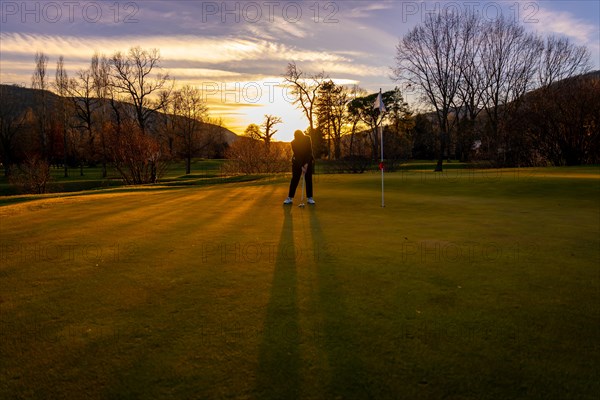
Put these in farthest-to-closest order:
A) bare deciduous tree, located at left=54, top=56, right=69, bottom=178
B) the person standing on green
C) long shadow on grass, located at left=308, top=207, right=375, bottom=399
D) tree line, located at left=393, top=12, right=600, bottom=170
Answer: bare deciduous tree, located at left=54, top=56, right=69, bottom=178 → tree line, located at left=393, top=12, right=600, bottom=170 → the person standing on green → long shadow on grass, located at left=308, top=207, right=375, bottom=399

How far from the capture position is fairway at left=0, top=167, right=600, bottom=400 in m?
2.71

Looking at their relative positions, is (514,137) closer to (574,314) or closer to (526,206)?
(526,206)

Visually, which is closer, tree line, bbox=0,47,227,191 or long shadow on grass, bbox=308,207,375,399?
long shadow on grass, bbox=308,207,375,399

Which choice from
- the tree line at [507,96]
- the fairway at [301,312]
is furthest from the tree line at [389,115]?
the fairway at [301,312]

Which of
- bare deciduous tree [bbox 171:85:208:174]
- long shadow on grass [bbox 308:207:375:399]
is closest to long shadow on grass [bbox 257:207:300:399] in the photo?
long shadow on grass [bbox 308:207:375:399]

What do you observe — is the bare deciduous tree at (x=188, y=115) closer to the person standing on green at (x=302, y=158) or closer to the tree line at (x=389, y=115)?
the tree line at (x=389, y=115)

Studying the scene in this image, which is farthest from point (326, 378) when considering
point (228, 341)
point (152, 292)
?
point (152, 292)

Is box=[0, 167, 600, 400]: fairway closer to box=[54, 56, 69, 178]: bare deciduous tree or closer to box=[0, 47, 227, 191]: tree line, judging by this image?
box=[0, 47, 227, 191]: tree line

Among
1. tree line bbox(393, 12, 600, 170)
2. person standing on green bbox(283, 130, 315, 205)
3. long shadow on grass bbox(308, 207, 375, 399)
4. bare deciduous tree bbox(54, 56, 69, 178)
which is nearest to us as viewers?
long shadow on grass bbox(308, 207, 375, 399)

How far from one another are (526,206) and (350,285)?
9330mm

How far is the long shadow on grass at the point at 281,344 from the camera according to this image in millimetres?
2629

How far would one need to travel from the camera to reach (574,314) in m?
3.77

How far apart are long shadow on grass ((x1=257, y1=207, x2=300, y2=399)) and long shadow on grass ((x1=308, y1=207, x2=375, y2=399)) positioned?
0.83ft

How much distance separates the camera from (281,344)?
318 centimetres
